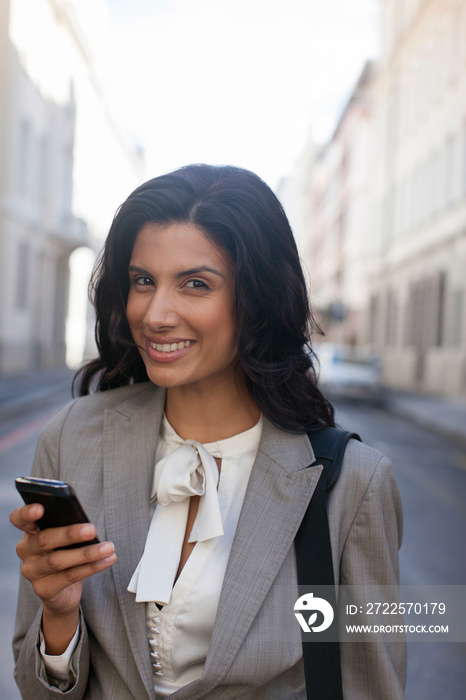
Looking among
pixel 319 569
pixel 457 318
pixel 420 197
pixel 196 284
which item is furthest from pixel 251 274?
pixel 420 197

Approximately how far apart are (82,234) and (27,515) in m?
27.7

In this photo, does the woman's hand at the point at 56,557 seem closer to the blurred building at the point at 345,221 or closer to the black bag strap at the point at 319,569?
the black bag strap at the point at 319,569

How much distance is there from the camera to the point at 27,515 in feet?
3.96

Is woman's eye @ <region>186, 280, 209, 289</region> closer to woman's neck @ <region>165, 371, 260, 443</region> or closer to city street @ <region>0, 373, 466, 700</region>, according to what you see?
woman's neck @ <region>165, 371, 260, 443</region>

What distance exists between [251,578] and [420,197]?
25814mm

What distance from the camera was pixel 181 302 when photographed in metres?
1.59

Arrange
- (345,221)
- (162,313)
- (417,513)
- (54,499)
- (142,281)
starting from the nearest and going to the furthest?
1. (54,499)
2. (162,313)
3. (142,281)
4. (417,513)
5. (345,221)

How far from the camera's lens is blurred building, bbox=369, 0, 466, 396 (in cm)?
2091

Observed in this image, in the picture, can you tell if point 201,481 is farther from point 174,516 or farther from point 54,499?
point 54,499

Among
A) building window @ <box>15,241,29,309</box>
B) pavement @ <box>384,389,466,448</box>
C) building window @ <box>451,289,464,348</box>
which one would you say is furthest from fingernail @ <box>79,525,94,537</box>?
building window @ <box>15,241,29,309</box>

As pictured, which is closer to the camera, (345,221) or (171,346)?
(171,346)

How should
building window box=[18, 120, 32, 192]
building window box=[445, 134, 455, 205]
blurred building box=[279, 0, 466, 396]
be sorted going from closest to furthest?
blurred building box=[279, 0, 466, 396]
building window box=[445, 134, 455, 205]
building window box=[18, 120, 32, 192]

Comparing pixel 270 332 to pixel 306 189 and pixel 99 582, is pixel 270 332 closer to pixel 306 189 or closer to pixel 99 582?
pixel 99 582

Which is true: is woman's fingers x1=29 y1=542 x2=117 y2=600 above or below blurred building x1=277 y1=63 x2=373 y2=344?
below
